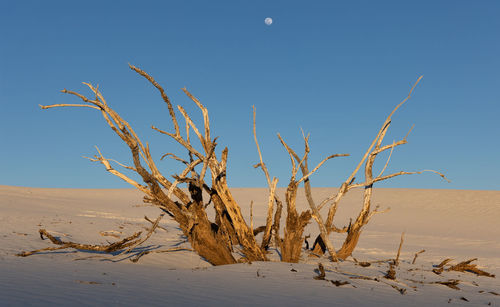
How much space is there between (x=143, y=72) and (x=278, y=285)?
11.9ft

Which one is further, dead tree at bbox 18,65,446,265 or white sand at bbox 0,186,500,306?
dead tree at bbox 18,65,446,265

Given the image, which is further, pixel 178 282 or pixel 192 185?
pixel 192 185

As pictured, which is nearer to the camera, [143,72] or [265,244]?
[143,72]

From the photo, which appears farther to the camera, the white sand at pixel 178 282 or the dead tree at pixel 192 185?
the dead tree at pixel 192 185

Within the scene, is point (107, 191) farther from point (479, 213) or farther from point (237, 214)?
point (237, 214)

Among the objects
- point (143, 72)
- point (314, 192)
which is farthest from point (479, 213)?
point (143, 72)

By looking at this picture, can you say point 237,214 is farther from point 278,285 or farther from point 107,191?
point 107,191

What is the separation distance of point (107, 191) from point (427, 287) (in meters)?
35.6

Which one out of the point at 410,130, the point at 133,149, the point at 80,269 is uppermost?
the point at 410,130

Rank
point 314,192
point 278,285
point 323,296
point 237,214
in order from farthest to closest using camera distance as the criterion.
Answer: point 314,192 < point 237,214 < point 278,285 < point 323,296

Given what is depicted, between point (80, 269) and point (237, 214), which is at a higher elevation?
point (237, 214)

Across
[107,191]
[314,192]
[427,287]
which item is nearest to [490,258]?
[427,287]

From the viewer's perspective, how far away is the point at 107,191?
38156mm

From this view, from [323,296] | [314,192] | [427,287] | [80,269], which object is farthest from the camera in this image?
[314,192]
